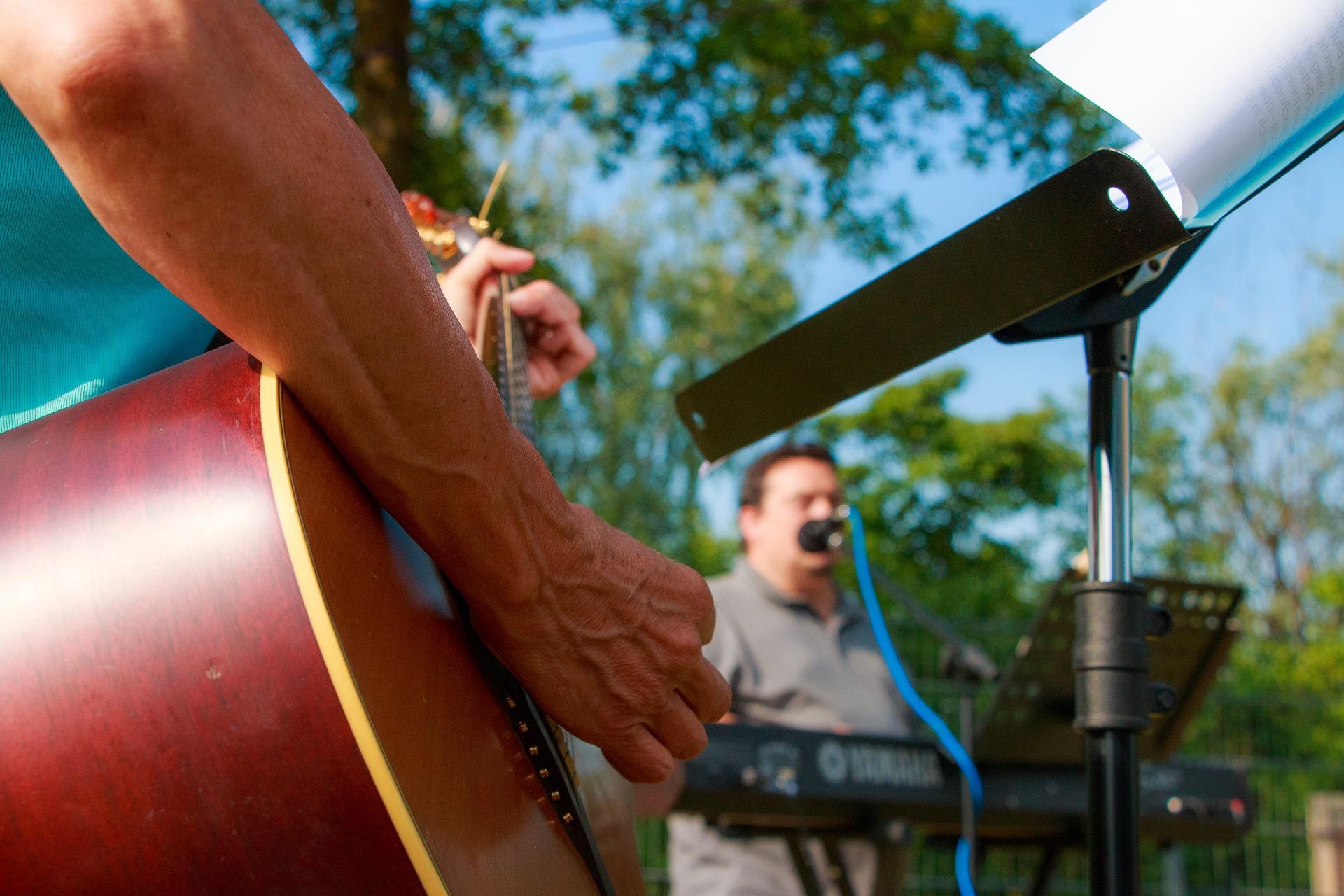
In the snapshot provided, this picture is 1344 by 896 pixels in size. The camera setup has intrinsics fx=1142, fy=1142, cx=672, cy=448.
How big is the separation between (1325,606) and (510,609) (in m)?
15.7

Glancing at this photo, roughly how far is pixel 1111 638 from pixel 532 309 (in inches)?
34.9

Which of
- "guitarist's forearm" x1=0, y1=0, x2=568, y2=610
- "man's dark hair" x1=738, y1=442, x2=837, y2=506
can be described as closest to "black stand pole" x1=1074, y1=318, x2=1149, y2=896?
"guitarist's forearm" x1=0, y1=0, x2=568, y2=610

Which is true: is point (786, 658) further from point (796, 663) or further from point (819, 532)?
point (819, 532)

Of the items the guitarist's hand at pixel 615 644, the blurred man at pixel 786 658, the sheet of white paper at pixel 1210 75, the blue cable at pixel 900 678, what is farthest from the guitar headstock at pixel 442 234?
the blurred man at pixel 786 658

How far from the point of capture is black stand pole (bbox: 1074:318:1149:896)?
38.7 inches

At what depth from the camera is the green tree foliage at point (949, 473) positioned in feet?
52.2

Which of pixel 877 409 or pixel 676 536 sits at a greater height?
pixel 877 409

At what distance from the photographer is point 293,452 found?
68cm

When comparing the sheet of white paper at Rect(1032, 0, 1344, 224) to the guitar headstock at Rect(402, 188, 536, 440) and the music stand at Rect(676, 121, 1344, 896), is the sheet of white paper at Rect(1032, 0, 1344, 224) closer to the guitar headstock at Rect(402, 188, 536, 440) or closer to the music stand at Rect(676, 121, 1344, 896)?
the music stand at Rect(676, 121, 1344, 896)

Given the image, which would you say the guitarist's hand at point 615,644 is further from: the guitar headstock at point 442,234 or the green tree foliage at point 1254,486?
the green tree foliage at point 1254,486

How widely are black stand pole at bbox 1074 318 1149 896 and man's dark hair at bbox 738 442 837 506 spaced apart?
9.20ft

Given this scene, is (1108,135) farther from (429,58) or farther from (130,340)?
(130,340)

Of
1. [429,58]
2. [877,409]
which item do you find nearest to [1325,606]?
[877,409]

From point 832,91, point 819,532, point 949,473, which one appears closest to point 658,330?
point 949,473
